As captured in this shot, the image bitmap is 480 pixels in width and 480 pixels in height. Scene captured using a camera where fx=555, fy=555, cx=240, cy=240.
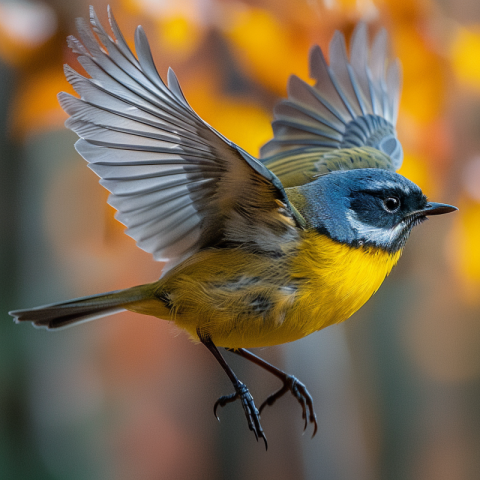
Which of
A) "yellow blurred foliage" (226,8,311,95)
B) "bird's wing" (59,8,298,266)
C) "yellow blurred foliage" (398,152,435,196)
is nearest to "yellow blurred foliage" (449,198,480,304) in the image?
"yellow blurred foliage" (398,152,435,196)

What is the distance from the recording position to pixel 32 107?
2.01 metres

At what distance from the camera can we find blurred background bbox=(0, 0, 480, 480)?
2021 millimetres

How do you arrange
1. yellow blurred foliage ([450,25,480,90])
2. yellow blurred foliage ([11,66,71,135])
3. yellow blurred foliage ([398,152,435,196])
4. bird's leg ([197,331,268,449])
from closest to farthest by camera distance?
bird's leg ([197,331,268,449])
yellow blurred foliage ([11,66,71,135])
yellow blurred foliage ([398,152,435,196])
yellow blurred foliage ([450,25,480,90])

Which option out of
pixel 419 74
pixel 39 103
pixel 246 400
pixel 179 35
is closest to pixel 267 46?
pixel 179 35

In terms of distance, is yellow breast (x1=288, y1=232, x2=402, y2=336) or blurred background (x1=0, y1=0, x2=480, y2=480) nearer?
yellow breast (x1=288, y1=232, x2=402, y2=336)

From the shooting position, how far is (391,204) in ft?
4.33

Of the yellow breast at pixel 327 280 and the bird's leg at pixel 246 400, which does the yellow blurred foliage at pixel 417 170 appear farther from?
the bird's leg at pixel 246 400

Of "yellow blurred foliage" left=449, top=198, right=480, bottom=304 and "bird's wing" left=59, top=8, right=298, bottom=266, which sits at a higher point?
"bird's wing" left=59, top=8, right=298, bottom=266

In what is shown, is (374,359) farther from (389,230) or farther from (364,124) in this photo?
(389,230)

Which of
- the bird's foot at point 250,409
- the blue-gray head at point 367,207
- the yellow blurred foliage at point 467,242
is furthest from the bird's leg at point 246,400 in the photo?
the yellow blurred foliage at point 467,242

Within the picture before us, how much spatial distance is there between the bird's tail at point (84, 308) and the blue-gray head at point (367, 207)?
477 millimetres

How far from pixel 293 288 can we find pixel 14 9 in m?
1.50

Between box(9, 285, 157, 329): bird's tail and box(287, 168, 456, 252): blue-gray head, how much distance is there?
48cm

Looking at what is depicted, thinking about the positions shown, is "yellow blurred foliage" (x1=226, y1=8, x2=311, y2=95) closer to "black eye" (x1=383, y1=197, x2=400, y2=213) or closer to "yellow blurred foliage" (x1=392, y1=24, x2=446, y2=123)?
"yellow blurred foliage" (x1=392, y1=24, x2=446, y2=123)
